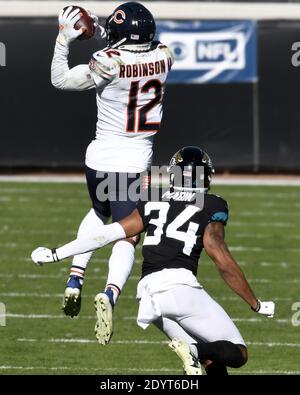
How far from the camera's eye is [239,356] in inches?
341

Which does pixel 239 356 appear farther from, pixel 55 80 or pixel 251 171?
pixel 251 171

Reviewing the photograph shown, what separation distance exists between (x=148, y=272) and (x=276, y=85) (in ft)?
49.8

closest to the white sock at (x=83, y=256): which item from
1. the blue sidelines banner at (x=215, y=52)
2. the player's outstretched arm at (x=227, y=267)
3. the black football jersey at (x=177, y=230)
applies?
the black football jersey at (x=177, y=230)

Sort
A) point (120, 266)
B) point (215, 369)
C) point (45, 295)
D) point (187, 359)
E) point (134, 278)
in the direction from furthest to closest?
point (134, 278) < point (45, 295) < point (120, 266) < point (215, 369) < point (187, 359)

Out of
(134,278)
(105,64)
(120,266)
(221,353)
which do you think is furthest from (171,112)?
(221,353)

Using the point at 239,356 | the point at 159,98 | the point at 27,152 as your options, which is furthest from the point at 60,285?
the point at 27,152

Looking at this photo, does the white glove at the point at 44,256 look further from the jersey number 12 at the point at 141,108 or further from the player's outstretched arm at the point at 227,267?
the jersey number 12 at the point at 141,108

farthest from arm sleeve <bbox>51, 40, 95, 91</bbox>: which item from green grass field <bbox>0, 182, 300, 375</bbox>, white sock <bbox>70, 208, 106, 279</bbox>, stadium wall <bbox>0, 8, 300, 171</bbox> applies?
stadium wall <bbox>0, 8, 300, 171</bbox>

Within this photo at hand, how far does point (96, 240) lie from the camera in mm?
8891

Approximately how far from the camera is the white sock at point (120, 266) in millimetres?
9469

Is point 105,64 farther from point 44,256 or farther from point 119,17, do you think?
point 44,256

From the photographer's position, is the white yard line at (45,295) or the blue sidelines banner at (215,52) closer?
the white yard line at (45,295)

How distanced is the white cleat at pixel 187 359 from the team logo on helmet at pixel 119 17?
2529 millimetres

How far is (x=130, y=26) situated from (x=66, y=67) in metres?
0.56
